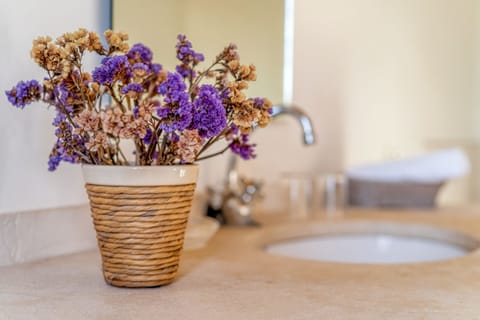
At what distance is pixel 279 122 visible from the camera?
67.4 inches

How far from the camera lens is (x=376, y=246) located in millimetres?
1545

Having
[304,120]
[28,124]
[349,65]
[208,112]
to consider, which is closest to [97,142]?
[208,112]

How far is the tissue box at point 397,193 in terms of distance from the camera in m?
1.82

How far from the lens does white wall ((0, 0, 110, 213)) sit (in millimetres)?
912

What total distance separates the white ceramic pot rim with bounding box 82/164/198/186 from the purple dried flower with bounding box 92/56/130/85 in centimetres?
11

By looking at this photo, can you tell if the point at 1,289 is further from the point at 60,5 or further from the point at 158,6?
the point at 158,6

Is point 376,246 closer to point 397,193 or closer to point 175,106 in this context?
point 397,193

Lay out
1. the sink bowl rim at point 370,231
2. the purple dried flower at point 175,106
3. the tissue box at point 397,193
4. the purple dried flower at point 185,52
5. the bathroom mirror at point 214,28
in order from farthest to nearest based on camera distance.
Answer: the tissue box at point 397,193 → the sink bowl rim at point 370,231 → the bathroom mirror at point 214,28 → the purple dried flower at point 185,52 → the purple dried flower at point 175,106

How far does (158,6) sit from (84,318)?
2.25 ft

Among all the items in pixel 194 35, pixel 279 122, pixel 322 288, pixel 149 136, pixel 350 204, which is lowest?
pixel 350 204

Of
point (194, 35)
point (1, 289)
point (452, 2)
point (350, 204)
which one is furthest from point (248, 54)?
point (452, 2)

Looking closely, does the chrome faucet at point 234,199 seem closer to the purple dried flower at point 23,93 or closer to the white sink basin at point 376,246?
the white sink basin at point 376,246

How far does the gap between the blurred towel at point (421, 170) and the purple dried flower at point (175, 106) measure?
122cm

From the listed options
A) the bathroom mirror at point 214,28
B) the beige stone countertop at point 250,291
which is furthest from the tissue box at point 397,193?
the beige stone countertop at point 250,291
